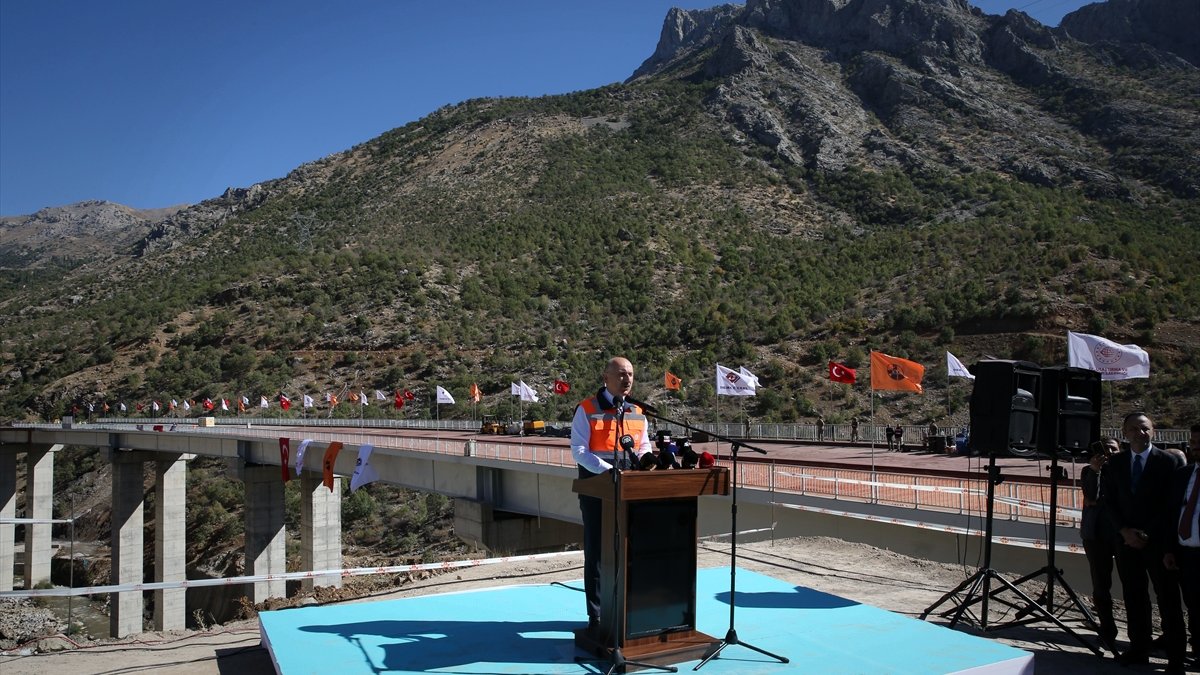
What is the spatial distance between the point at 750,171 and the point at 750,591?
302 ft

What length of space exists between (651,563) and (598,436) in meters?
0.98

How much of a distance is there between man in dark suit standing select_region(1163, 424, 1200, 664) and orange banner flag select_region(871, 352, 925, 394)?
16827 millimetres

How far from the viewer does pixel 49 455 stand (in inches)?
2173

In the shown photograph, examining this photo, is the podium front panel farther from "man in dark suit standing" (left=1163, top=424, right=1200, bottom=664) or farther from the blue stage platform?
"man in dark suit standing" (left=1163, top=424, right=1200, bottom=664)

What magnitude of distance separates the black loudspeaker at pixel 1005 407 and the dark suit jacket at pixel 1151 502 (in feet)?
3.33

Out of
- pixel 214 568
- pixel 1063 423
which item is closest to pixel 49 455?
pixel 214 568

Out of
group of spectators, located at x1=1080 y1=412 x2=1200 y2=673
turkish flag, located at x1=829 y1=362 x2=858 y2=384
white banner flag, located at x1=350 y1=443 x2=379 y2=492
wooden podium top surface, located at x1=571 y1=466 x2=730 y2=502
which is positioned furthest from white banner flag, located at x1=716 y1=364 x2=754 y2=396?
wooden podium top surface, located at x1=571 y1=466 x2=730 y2=502

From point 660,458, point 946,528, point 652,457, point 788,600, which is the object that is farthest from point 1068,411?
point 946,528

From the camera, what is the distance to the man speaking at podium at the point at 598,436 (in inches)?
261

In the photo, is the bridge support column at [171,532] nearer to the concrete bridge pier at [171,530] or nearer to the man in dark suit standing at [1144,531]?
the concrete bridge pier at [171,530]

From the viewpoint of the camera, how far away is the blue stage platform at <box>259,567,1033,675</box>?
6.33 meters

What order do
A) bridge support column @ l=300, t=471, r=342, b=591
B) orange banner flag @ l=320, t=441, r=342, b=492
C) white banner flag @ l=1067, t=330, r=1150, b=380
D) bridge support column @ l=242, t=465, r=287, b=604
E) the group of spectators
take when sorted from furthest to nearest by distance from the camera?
bridge support column @ l=242, t=465, r=287, b=604
bridge support column @ l=300, t=471, r=342, b=591
orange banner flag @ l=320, t=441, r=342, b=492
white banner flag @ l=1067, t=330, r=1150, b=380
the group of spectators

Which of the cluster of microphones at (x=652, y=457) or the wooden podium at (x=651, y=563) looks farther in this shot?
the cluster of microphones at (x=652, y=457)

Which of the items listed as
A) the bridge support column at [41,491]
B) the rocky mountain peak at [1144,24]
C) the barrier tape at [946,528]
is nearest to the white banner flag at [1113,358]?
the barrier tape at [946,528]
